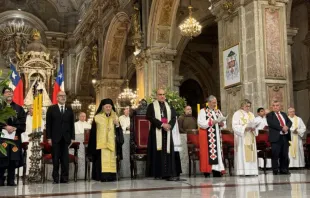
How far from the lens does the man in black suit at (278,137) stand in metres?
8.05

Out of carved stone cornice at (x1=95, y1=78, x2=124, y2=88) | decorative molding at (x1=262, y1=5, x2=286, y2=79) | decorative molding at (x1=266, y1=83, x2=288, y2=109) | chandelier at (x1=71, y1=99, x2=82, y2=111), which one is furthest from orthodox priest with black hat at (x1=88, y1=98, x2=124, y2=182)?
chandelier at (x1=71, y1=99, x2=82, y2=111)

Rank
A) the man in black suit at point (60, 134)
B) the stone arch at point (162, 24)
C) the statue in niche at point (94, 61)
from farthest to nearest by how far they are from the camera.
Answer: the statue in niche at point (94, 61) < the stone arch at point (162, 24) < the man in black suit at point (60, 134)

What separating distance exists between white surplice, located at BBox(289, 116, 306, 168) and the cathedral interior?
0.42m

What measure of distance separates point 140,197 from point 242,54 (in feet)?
22.1

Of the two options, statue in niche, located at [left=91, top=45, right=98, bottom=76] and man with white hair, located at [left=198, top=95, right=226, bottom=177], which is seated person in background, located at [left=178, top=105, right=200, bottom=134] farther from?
statue in niche, located at [left=91, top=45, right=98, bottom=76]

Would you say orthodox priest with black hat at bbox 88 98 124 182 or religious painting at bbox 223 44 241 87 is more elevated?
religious painting at bbox 223 44 241 87

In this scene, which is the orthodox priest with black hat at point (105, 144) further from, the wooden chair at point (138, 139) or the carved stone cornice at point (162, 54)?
the carved stone cornice at point (162, 54)

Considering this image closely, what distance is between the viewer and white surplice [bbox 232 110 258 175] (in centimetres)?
788

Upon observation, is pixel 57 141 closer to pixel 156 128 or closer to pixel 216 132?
pixel 156 128

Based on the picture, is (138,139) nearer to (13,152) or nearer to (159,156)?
(159,156)

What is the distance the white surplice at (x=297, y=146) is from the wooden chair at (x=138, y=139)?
3.59m

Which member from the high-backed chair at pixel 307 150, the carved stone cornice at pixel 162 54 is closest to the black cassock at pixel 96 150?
the high-backed chair at pixel 307 150

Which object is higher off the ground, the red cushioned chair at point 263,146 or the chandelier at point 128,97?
the chandelier at point 128,97

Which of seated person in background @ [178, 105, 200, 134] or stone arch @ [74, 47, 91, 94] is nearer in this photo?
seated person in background @ [178, 105, 200, 134]
